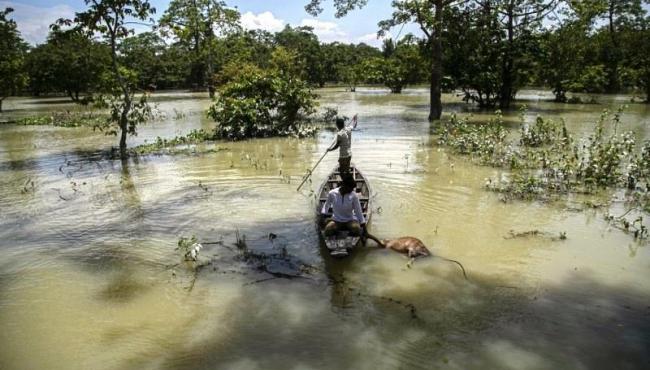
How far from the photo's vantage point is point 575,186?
37.5 ft

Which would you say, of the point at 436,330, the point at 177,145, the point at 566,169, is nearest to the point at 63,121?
the point at 177,145

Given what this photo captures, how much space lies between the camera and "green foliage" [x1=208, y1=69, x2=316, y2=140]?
20031 millimetres

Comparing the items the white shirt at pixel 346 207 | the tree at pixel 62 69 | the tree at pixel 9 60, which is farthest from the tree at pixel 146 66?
the white shirt at pixel 346 207

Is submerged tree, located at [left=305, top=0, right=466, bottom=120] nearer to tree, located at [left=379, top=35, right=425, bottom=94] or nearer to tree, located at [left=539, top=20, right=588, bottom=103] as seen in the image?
tree, located at [left=539, top=20, right=588, bottom=103]

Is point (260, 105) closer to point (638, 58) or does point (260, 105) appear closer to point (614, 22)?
point (638, 58)

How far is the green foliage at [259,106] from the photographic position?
65.7 feet

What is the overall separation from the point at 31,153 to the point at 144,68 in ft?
160

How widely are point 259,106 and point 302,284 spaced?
14562mm

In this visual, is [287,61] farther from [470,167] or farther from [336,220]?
[336,220]

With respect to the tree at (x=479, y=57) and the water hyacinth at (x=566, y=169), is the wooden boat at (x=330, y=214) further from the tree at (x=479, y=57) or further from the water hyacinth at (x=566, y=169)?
the tree at (x=479, y=57)

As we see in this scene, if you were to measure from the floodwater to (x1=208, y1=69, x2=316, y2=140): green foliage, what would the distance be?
760 centimetres

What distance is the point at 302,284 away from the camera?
7078 millimetres

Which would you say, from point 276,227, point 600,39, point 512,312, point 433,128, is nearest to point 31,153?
point 276,227

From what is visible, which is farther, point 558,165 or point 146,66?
point 146,66
